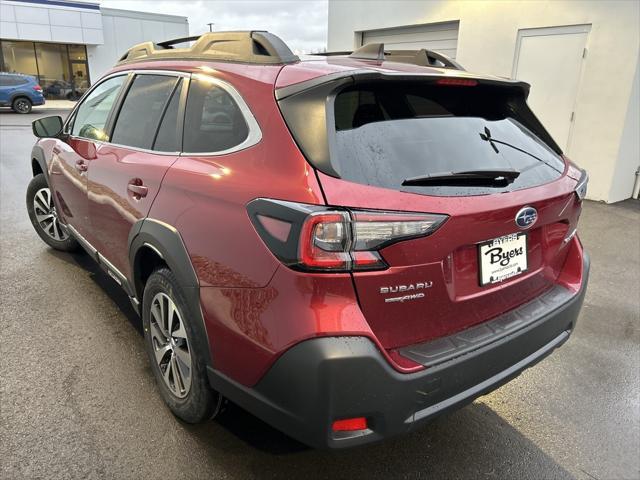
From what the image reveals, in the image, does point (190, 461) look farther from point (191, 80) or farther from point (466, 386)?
point (191, 80)

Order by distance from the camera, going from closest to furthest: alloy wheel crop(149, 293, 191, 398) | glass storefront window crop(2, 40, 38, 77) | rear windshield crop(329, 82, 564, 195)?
1. rear windshield crop(329, 82, 564, 195)
2. alloy wheel crop(149, 293, 191, 398)
3. glass storefront window crop(2, 40, 38, 77)

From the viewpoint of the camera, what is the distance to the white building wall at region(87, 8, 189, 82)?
109 feet

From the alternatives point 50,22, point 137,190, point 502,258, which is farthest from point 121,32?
point 502,258

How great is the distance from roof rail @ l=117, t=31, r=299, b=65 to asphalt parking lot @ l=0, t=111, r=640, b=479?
1756 millimetres

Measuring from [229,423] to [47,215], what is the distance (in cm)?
337

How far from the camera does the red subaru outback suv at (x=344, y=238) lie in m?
1.68

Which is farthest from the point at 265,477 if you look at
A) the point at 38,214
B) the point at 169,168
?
the point at 38,214

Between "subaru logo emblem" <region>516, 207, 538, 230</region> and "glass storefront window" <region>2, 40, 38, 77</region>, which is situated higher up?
"glass storefront window" <region>2, 40, 38, 77</region>

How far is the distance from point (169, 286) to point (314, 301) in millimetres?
986

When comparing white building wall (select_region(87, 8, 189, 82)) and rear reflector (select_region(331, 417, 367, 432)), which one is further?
white building wall (select_region(87, 8, 189, 82))

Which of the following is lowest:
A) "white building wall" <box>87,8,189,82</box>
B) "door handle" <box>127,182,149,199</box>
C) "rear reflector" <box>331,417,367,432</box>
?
"rear reflector" <box>331,417,367,432</box>

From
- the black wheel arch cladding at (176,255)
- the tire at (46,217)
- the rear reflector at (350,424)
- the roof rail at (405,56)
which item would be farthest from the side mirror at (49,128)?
the rear reflector at (350,424)

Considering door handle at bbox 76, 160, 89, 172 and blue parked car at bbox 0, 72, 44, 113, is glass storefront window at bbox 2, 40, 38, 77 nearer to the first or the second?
blue parked car at bbox 0, 72, 44, 113

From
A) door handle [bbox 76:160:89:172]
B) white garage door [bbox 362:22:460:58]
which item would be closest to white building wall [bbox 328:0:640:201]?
white garage door [bbox 362:22:460:58]
